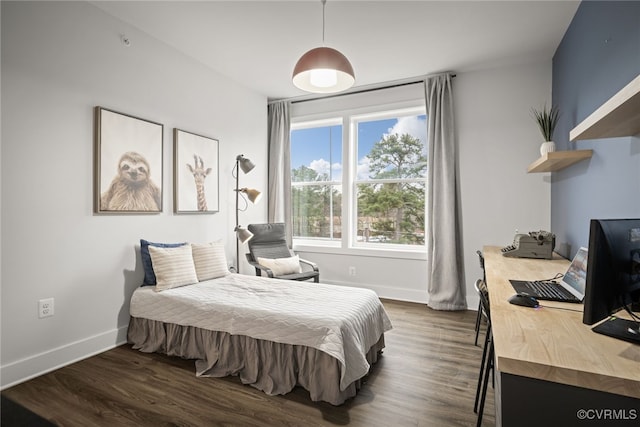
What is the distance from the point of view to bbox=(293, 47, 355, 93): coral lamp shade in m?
2.08

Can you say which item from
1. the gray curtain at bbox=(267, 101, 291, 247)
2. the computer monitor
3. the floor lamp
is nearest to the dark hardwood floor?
the computer monitor

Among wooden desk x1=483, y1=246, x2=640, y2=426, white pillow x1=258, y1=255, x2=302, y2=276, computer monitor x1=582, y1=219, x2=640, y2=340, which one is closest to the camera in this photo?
wooden desk x1=483, y1=246, x2=640, y2=426

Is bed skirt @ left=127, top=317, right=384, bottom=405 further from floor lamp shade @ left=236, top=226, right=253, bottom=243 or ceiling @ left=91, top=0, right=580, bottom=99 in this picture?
ceiling @ left=91, top=0, right=580, bottom=99

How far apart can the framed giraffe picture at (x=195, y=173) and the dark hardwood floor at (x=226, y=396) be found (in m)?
1.54

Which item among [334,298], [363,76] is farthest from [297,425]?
[363,76]

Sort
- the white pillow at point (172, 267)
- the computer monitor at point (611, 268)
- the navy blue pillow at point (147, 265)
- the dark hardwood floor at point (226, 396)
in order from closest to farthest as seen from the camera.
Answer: the computer monitor at point (611, 268) → the dark hardwood floor at point (226, 396) → the white pillow at point (172, 267) → the navy blue pillow at point (147, 265)

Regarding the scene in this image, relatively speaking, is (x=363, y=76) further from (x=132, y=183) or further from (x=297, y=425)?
(x=297, y=425)

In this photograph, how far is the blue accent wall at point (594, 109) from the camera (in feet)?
5.68

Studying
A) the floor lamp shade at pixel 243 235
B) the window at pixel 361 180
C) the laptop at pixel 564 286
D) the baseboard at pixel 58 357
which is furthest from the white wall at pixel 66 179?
the laptop at pixel 564 286

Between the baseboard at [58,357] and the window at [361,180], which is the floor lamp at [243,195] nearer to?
the window at [361,180]

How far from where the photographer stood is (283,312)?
2232mm

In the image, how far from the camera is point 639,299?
1.06m

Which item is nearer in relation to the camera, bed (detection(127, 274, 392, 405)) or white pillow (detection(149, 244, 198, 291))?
bed (detection(127, 274, 392, 405))

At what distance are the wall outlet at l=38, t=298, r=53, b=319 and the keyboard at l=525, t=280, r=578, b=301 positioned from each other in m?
3.13
